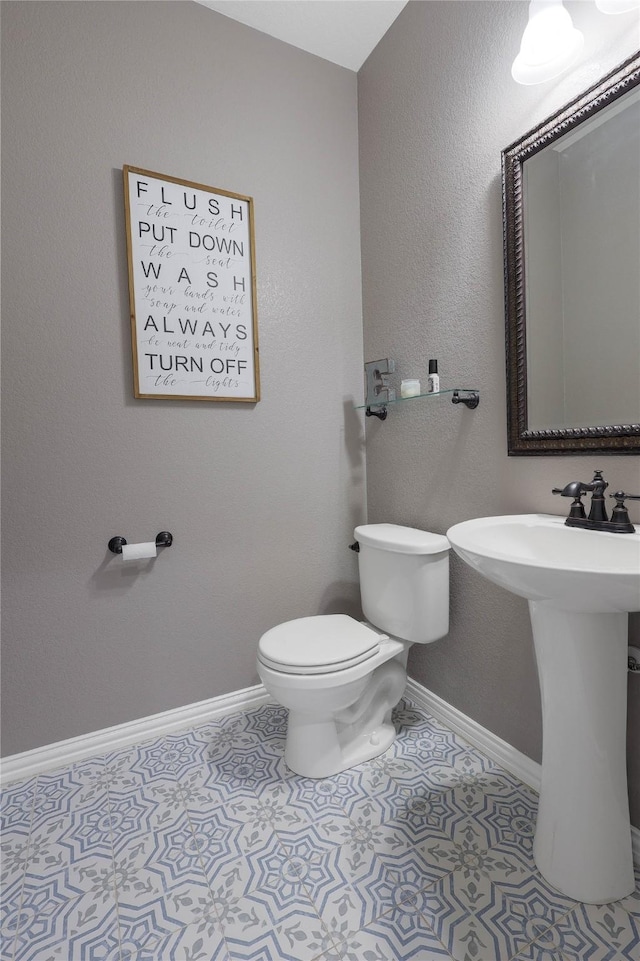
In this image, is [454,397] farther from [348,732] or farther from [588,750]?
[348,732]

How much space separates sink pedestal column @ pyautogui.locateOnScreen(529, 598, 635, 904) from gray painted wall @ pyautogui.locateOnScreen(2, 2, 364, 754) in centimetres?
113

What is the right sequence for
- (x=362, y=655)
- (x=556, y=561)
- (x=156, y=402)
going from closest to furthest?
(x=556, y=561) < (x=362, y=655) < (x=156, y=402)

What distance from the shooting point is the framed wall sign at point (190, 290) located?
1.65 meters

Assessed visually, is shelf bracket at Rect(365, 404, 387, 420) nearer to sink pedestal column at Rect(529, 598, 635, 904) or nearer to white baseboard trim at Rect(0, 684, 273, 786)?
sink pedestal column at Rect(529, 598, 635, 904)

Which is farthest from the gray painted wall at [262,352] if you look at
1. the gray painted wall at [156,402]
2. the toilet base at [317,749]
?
the toilet base at [317,749]

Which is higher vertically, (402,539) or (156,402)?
(156,402)

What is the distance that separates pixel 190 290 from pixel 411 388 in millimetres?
899

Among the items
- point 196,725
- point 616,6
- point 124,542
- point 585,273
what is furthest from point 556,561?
point 196,725

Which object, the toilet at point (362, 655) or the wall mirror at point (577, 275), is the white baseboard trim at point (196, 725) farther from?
the wall mirror at point (577, 275)

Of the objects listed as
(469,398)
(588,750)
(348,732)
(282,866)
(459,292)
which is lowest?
(282,866)

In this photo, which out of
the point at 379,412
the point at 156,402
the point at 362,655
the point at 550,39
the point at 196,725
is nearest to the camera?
the point at 550,39

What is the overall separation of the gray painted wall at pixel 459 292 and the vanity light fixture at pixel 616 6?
0.14 feet

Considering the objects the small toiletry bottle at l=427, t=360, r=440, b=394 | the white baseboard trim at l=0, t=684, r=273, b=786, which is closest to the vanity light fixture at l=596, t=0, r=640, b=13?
the small toiletry bottle at l=427, t=360, r=440, b=394

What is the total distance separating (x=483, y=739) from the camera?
1596 millimetres
